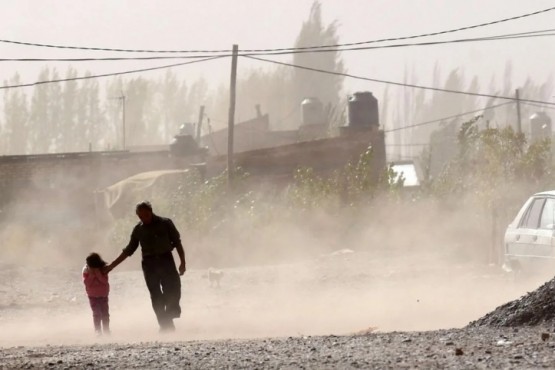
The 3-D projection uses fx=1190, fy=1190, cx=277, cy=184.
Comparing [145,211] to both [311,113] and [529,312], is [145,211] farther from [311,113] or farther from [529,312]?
[311,113]

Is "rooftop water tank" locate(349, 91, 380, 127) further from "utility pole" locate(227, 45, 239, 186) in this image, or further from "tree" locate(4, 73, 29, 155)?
"tree" locate(4, 73, 29, 155)

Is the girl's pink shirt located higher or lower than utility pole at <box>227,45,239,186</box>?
lower

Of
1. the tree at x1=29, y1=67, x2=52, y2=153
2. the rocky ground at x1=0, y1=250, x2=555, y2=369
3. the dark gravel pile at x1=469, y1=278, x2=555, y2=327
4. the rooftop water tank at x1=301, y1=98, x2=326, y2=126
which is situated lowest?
the rocky ground at x1=0, y1=250, x2=555, y2=369

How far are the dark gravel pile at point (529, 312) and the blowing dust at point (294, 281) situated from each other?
2090mm

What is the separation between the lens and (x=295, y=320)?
663 inches

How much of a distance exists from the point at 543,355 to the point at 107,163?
1814 inches

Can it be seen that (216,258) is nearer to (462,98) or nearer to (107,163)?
(107,163)

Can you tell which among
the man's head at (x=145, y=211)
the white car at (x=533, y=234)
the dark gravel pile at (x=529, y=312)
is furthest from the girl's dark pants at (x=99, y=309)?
the white car at (x=533, y=234)

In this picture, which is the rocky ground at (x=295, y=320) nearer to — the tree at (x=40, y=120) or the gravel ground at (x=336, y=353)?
the gravel ground at (x=336, y=353)

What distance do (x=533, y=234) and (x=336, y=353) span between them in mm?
7632

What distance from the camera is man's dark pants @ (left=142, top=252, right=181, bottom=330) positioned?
13695mm

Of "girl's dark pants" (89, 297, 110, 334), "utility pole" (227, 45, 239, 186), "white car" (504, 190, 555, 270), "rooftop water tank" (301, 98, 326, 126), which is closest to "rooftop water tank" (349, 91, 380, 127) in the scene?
"utility pole" (227, 45, 239, 186)

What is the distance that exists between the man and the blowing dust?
1.30ft

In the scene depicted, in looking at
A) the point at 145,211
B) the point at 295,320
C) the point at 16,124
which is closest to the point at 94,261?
the point at 145,211
